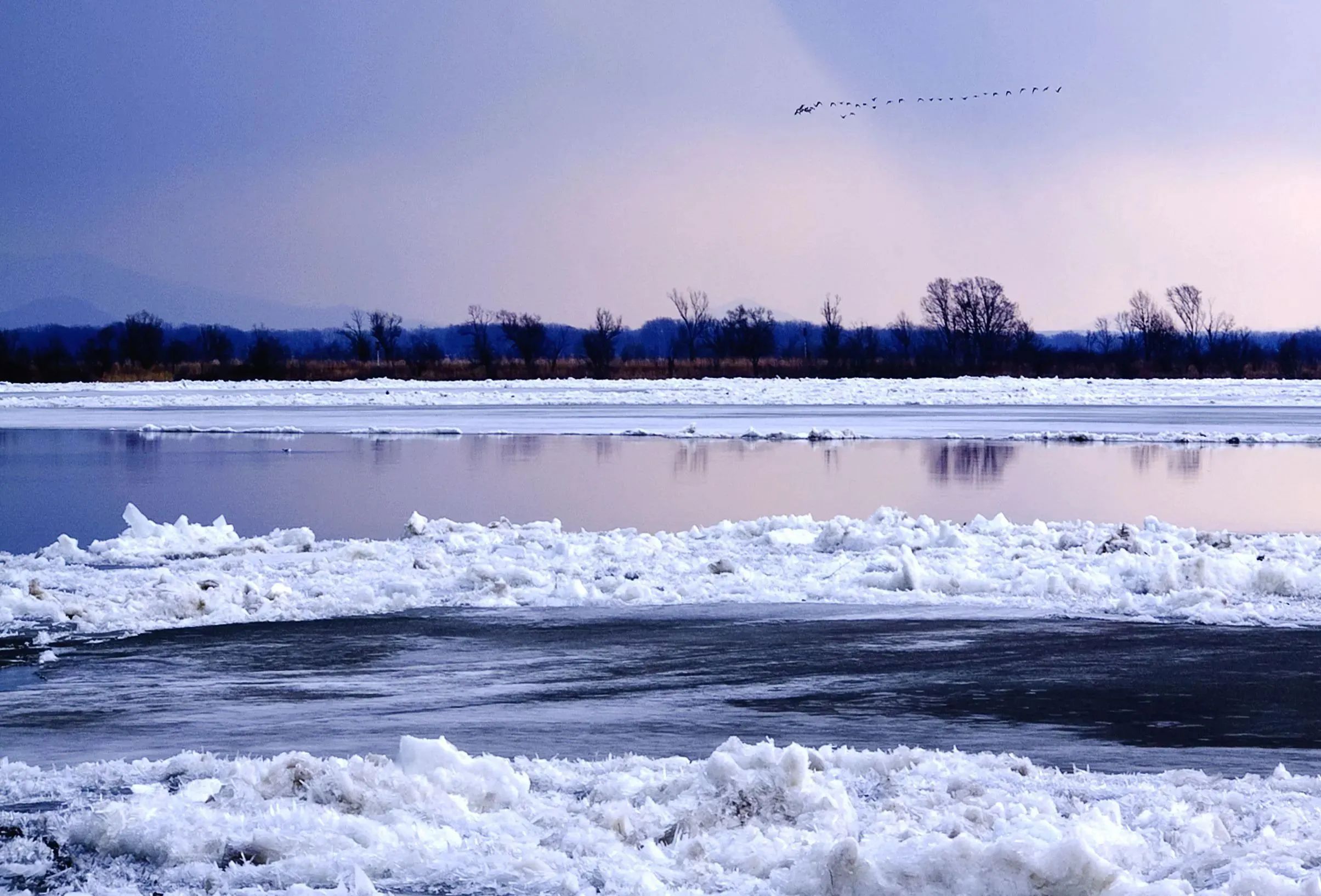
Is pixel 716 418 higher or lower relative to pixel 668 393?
lower

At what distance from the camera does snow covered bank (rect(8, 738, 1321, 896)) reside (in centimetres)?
455

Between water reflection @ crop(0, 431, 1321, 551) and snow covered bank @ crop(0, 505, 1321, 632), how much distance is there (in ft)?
5.91

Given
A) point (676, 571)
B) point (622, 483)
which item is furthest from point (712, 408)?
point (676, 571)

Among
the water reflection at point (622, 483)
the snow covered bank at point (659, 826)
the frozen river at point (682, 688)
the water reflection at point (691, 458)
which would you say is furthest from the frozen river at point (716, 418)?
the snow covered bank at point (659, 826)

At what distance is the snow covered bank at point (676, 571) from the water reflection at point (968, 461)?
23.1 feet

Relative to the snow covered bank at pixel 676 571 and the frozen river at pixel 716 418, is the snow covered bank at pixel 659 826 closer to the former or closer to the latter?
the snow covered bank at pixel 676 571

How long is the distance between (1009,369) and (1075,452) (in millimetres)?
68278

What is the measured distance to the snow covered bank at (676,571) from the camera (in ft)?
33.6

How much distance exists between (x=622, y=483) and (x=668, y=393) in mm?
37611

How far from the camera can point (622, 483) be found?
2097cm

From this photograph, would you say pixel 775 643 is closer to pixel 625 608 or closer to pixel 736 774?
pixel 625 608

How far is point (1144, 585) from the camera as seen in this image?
10773 millimetres

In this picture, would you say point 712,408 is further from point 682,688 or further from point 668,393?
point 682,688

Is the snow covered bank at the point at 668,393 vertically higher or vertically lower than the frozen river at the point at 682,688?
higher
